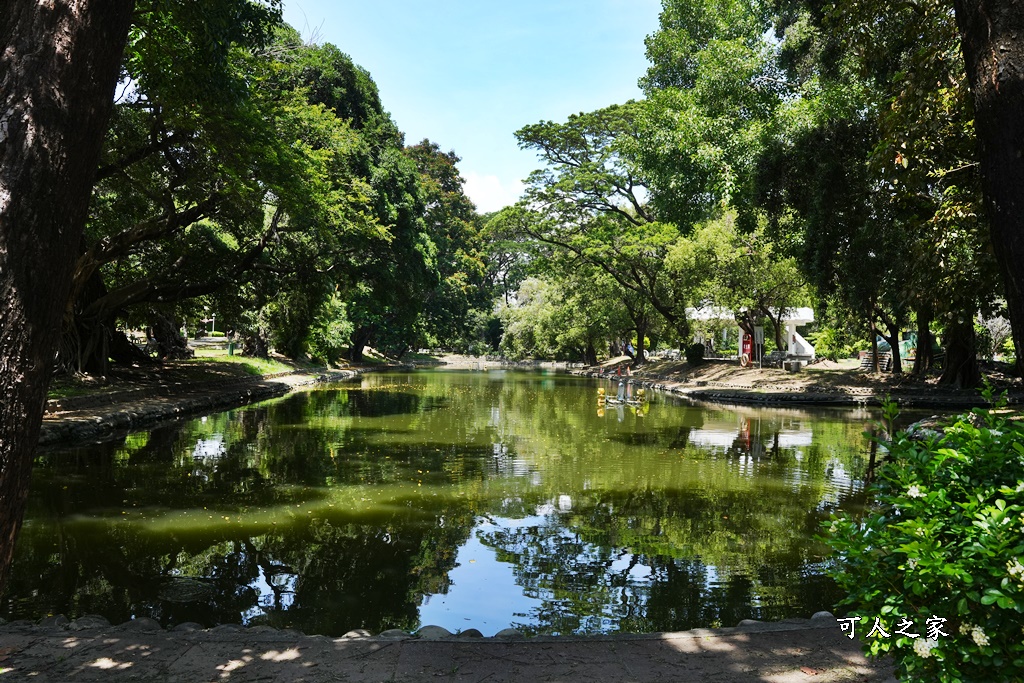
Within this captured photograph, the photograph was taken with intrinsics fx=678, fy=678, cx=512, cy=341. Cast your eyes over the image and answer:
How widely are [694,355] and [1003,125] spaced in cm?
3182

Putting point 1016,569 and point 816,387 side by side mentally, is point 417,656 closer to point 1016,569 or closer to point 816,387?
point 1016,569

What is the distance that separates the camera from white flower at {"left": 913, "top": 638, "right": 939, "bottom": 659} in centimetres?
226

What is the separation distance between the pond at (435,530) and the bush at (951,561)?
2.43 metres

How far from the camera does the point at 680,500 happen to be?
8602mm

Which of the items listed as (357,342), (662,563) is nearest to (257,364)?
(357,342)

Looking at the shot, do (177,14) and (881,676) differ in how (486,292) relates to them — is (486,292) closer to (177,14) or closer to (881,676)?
(177,14)

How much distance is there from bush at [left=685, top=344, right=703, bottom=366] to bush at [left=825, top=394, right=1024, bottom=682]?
105 ft

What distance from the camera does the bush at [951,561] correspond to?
2.16 m

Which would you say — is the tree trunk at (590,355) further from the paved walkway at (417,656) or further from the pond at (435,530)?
the paved walkway at (417,656)

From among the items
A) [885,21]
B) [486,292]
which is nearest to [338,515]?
[885,21]

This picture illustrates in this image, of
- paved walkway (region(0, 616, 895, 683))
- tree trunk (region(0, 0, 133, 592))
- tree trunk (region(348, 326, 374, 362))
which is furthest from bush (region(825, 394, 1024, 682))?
tree trunk (region(348, 326, 374, 362))

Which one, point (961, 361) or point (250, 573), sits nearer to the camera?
point (250, 573)

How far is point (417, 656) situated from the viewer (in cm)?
373

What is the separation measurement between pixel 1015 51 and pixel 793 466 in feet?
29.4
